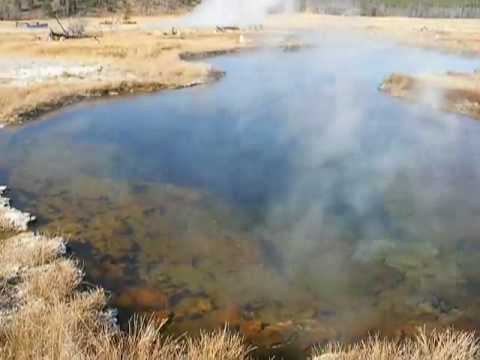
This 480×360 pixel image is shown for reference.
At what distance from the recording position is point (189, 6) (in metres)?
75.4

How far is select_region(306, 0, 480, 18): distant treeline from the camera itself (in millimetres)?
82500

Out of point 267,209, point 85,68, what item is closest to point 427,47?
point 85,68

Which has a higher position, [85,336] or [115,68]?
[115,68]

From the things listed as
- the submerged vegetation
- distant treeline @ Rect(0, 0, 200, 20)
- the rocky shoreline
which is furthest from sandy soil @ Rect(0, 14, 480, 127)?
distant treeline @ Rect(0, 0, 200, 20)

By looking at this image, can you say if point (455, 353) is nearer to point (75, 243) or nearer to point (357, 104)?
point (75, 243)

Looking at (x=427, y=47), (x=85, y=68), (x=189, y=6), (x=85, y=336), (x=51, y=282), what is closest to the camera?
(x=85, y=336)

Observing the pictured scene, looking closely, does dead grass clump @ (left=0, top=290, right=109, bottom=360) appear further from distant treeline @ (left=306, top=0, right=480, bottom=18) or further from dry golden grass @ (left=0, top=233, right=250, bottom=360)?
Answer: distant treeline @ (left=306, top=0, right=480, bottom=18)

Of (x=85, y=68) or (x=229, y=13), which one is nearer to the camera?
(x=85, y=68)

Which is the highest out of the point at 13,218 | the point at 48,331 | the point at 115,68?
the point at 115,68

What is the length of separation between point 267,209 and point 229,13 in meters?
58.2

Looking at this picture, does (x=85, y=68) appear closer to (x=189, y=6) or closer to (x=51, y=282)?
(x=51, y=282)

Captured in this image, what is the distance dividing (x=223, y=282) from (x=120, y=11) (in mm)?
66184

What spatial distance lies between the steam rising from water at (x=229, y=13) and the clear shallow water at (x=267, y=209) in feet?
139

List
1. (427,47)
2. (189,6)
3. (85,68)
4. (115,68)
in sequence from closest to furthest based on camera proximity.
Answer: (85,68) < (115,68) < (427,47) < (189,6)
